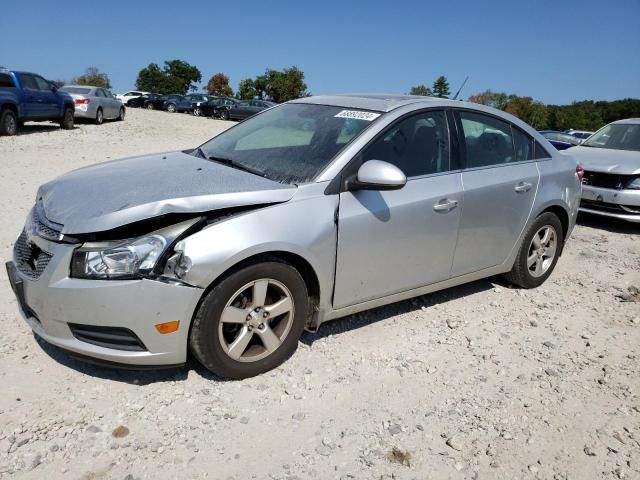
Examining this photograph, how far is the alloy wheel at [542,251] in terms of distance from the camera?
481 centimetres

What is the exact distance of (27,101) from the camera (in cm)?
1443

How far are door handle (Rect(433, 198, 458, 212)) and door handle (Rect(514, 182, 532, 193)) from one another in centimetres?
81

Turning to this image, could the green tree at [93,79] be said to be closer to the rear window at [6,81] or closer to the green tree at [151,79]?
the green tree at [151,79]

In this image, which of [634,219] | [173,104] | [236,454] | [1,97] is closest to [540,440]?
[236,454]

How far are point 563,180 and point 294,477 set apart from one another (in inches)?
146

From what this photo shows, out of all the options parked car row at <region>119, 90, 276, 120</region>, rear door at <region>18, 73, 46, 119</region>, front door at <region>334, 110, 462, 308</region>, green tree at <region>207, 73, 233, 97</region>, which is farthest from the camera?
green tree at <region>207, 73, 233, 97</region>

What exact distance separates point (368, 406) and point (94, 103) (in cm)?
1838

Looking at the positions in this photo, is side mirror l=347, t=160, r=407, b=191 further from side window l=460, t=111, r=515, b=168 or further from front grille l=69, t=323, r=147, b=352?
front grille l=69, t=323, r=147, b=352

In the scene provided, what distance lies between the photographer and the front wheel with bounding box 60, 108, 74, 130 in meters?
16.4

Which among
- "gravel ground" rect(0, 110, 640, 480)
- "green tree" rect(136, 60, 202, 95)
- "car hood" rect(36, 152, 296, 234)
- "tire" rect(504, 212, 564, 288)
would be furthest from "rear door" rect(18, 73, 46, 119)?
"green tree" rect(136, 60, 202, 95)

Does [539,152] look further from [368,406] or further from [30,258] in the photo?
[30,258]

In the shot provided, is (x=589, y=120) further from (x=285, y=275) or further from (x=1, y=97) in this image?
(x=285, y=275)

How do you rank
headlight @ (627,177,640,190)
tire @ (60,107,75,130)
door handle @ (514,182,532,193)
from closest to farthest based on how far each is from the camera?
door handle @ (514,182,532,193) < headlight @ (627,177,640,190) < tire @ (60,107,75,130)

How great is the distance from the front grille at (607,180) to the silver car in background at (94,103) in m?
16.2
